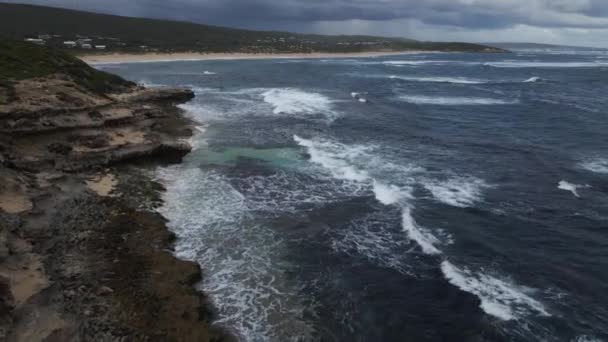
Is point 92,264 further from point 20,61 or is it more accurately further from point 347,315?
point 20,61

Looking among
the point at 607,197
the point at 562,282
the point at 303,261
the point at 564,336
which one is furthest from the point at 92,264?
the point at 607,197

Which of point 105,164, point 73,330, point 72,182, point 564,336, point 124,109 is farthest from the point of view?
point 124,109

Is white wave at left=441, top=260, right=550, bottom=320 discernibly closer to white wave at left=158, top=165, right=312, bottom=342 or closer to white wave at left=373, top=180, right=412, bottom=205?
white wave at left=158, top=165, right=312, bottom=342

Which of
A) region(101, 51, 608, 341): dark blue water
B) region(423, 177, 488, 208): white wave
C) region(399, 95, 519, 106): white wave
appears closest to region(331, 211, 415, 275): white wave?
region(101, 51, 608, 341): dark blue water

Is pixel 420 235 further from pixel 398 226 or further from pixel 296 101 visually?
pixel 296 101

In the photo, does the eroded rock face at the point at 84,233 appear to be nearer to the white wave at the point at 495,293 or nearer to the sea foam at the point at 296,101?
the white wave at the point at 495,293

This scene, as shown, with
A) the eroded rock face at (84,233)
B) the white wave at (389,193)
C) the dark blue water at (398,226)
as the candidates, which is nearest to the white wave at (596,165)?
the dark blue water at (398,226)
